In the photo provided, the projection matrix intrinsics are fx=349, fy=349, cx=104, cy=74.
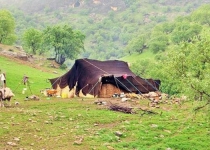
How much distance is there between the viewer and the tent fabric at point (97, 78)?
38188 millimetres

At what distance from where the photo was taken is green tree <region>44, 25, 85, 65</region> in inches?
3656

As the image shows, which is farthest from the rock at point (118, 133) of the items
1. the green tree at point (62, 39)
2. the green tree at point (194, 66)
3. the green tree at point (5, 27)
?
the green tree at point (5, 27)

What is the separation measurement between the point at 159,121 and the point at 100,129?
5212mm

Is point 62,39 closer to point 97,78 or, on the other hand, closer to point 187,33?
point 187,33

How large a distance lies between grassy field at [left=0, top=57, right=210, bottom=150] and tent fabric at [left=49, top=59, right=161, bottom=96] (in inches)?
315

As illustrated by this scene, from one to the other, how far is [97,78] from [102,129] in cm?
1664

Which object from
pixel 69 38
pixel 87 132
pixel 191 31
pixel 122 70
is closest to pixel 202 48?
pixel 87 132

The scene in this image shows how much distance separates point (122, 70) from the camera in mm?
42906

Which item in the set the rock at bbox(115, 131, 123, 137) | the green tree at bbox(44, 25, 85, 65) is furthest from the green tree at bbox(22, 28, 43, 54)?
the rock at bbox(115, 131, 123, 137)

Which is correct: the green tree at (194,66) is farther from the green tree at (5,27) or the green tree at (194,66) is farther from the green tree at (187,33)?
the green tree at (187,33)

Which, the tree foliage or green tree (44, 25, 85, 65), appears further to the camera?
green tree (44, 25, 85, 65)

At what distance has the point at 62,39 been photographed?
94.5 m

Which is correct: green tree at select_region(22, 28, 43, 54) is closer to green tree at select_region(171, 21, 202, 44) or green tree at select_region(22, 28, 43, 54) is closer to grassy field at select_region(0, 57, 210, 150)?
green tree at select_region(171, 21, 202, 44)

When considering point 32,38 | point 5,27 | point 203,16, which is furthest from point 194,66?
point 203,16
